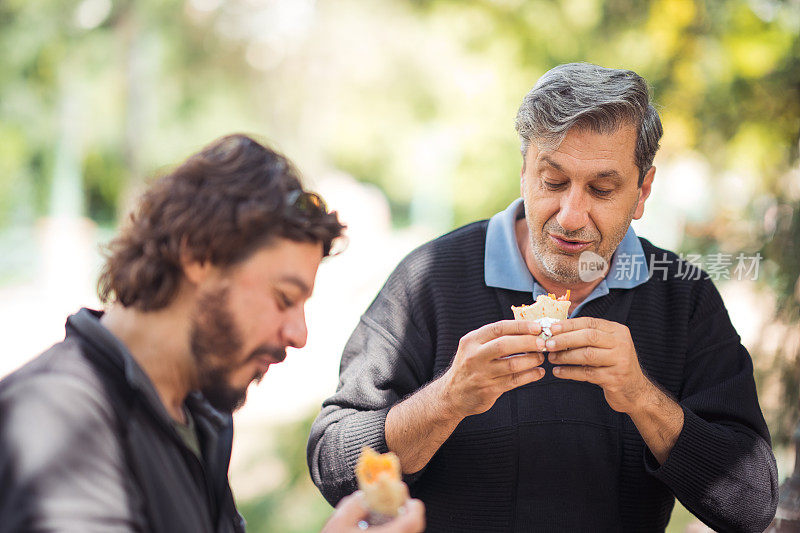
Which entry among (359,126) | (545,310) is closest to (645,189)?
(545,310)

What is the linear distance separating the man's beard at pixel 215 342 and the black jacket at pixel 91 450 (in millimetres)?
129

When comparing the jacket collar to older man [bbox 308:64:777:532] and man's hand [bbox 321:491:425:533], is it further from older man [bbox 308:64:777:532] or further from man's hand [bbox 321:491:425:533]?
older man [bbox 308:64:777:532]

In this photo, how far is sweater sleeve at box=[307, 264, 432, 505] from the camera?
2418 mm

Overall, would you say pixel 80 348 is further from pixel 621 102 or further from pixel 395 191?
pixel 395 191

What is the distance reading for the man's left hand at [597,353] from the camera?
6.95 feet

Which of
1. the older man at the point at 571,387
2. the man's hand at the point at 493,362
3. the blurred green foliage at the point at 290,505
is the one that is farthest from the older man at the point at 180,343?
the blurred green foliage at the point at 290,505

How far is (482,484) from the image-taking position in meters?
2.47

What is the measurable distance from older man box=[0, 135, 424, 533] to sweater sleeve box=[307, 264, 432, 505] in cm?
55

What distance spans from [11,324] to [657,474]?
13.2 meters

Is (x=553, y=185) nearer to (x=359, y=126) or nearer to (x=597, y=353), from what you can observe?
(x=597, y=353)

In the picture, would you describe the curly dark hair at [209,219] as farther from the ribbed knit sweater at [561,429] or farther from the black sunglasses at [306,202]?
the ribbed knit sweater at [561,429]

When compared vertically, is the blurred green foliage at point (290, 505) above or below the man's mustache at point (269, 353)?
below

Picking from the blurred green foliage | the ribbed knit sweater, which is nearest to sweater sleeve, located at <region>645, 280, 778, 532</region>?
the ribbed knit sweater

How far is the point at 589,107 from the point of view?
2443 mm
